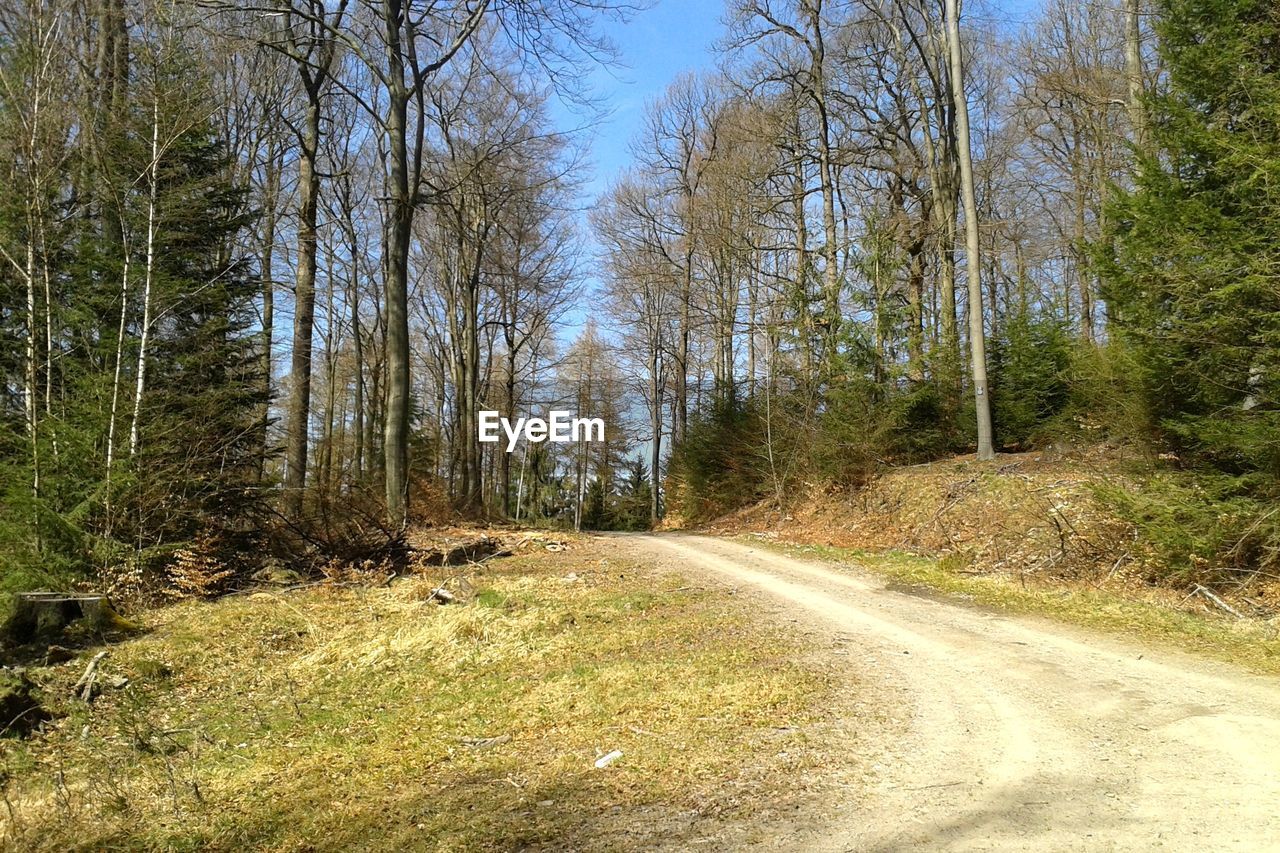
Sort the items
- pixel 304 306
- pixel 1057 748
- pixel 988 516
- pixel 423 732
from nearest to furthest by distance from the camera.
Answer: pixel 1057 748 → pixel 423 732 → pixel 988 516 → pixel 304 306

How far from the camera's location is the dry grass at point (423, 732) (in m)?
4.05

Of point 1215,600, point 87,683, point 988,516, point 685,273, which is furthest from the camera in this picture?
point 685,273

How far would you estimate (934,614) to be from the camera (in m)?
8.66

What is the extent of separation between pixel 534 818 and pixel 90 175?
37.7 feet

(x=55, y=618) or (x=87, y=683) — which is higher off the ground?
(x=55, y=618)

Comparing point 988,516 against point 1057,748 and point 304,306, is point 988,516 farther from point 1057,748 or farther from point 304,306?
point 304,306

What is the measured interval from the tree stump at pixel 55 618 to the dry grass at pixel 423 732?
1.55ft

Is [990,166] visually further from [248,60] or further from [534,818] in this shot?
[534,818]

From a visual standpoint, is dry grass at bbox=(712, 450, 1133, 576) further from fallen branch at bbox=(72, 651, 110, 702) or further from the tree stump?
the tree stump

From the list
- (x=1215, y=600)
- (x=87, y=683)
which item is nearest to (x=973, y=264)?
(x=1215, y=600)

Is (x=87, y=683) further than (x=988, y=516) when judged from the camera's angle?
No

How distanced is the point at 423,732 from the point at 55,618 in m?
5.81

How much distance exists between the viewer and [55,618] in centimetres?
835

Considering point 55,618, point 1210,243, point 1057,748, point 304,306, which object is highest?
point 304,306
